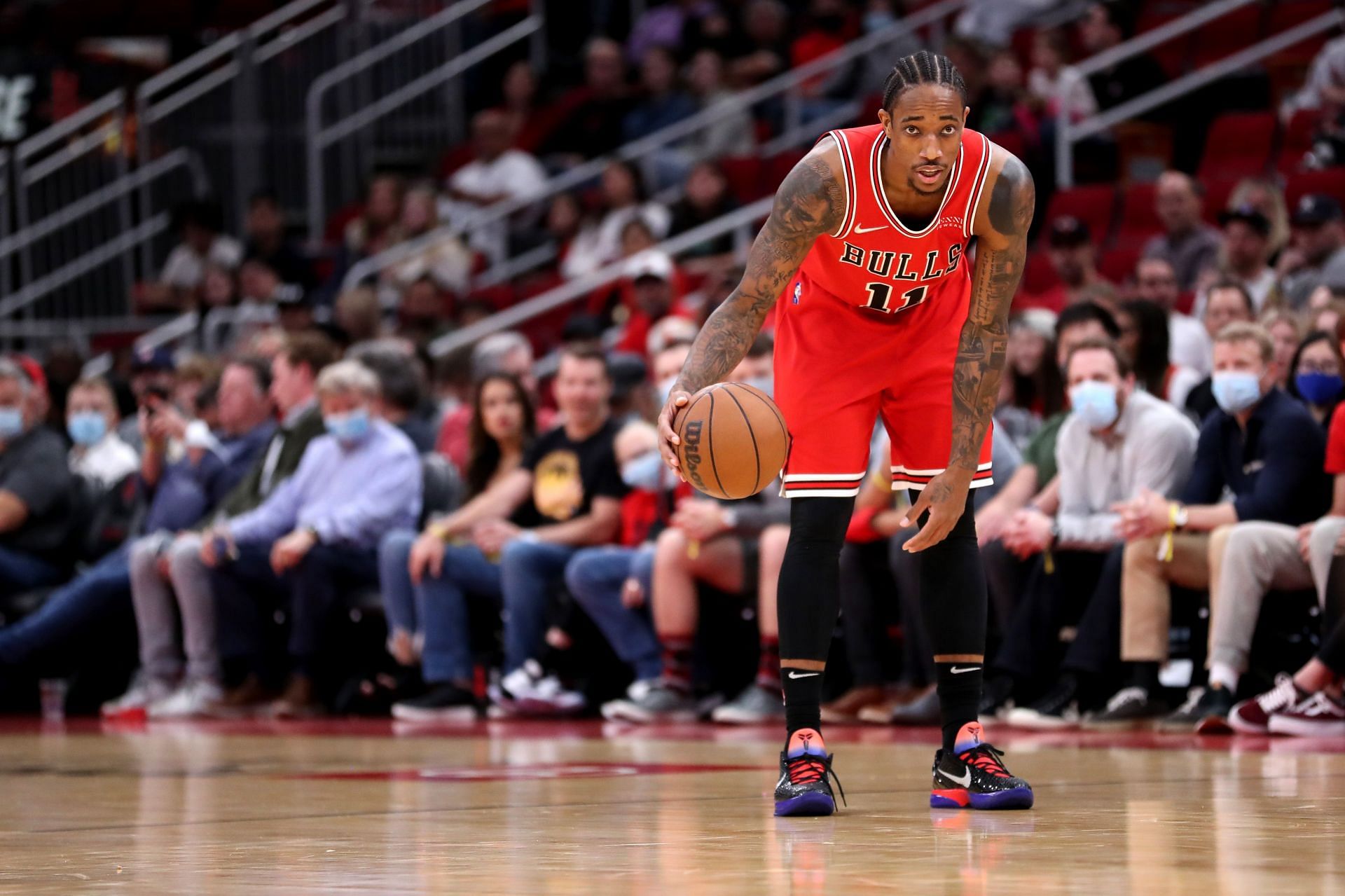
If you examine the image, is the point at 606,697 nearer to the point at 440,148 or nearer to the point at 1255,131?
the point at 1255,131

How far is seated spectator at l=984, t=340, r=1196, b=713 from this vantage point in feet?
23.8

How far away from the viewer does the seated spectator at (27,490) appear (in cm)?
975

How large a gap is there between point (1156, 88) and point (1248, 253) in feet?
10.6

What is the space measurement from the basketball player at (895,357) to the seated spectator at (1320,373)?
9.49ft

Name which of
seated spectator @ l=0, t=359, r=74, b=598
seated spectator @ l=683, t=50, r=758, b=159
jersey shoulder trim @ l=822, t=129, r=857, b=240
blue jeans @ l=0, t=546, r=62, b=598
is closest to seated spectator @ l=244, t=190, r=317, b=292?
seated spectator @ l=683, t=50, r=758, b=159

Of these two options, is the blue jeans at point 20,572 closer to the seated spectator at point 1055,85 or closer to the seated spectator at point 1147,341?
the seated spectator at point 1147,341

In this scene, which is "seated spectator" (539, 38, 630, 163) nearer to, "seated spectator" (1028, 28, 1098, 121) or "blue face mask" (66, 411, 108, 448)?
"seated spectator" (1028, 28, 1098, 121)

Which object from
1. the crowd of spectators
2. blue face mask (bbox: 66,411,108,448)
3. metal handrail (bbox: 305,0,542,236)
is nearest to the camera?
the crowd of spectators

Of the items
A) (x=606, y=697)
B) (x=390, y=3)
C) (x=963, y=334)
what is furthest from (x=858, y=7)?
(x=963, y=334)

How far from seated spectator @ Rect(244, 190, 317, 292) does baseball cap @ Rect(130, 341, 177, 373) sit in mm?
2231

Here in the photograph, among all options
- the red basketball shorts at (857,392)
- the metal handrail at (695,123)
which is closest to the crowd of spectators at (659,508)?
the metal handrail at (695,123)

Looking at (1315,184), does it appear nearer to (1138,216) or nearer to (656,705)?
(1138,216)

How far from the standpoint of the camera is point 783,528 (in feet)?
25.2

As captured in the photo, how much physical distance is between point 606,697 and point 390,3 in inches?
346
